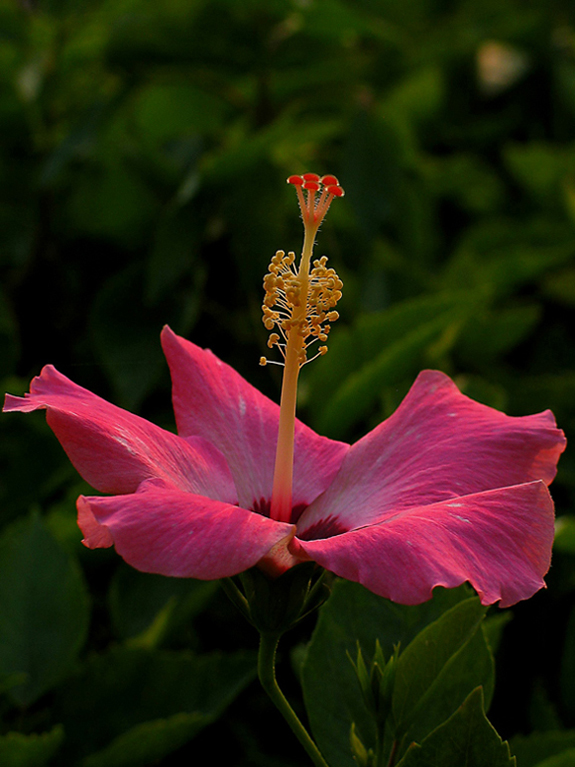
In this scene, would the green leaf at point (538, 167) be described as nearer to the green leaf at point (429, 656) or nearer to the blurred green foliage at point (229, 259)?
the blurred green foliage at point (229, 259)

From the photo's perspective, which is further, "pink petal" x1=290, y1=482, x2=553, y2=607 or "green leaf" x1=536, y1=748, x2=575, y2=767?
"green leaf" x1=536, y1=748, x2=575, y2=767

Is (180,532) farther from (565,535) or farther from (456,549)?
(565,535)

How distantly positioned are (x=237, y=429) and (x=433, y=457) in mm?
226

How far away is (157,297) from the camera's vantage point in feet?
5.03

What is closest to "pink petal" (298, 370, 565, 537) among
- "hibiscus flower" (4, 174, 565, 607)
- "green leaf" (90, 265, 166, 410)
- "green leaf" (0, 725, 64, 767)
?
"hibiscus flower" (4, 174, 565, 607)

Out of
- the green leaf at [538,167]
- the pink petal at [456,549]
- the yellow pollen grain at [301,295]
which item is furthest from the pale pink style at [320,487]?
the green leaf at [538,167]

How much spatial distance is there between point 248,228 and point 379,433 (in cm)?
85

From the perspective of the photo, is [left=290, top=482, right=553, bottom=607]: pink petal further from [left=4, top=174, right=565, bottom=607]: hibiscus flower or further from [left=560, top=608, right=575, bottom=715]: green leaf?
[left=560, top=608, right=575, bottom=715]: green leaf

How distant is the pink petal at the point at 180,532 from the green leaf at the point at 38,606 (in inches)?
18.0

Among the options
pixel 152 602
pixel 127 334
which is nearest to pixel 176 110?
pixel 127 334

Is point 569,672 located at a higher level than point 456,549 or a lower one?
lower

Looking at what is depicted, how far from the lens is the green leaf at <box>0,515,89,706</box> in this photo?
1056 millimetres

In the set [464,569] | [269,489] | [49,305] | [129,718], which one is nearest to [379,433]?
[269,489]

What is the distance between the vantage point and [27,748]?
872 millimetres
